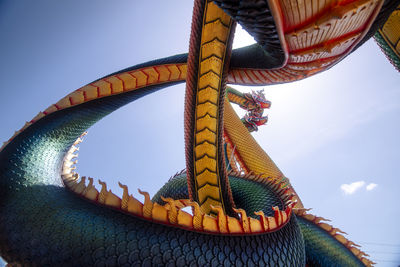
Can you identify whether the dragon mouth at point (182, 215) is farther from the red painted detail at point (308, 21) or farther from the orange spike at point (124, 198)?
the red painted detail at point (308, 21)

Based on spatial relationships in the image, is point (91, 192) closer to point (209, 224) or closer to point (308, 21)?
point (209, 224)

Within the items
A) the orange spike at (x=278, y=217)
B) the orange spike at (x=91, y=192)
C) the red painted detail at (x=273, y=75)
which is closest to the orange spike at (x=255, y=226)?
the orange spike at (x=278, y=217)

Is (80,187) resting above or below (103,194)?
above

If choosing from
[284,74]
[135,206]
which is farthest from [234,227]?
[284,74]

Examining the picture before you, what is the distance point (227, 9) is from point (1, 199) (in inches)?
58.8

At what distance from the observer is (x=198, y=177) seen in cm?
205

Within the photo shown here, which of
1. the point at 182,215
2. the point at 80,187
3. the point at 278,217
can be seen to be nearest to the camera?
the point at 182,215

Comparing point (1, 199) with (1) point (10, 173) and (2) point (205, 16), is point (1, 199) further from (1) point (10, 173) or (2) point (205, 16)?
(2) point (205, 16)

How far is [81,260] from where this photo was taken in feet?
3.61

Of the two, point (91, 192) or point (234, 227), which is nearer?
point (234, 227)

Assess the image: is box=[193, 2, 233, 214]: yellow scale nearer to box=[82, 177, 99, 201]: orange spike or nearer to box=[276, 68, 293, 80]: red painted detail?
box=[276, 68, 293, 80]: red painted detail

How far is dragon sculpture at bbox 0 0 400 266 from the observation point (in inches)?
43.0

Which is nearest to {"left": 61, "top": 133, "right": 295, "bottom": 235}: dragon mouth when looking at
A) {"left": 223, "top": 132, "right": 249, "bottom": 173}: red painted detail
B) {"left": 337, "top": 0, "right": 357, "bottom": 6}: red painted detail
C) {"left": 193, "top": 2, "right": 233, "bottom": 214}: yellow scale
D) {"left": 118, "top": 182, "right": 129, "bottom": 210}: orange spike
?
{"left": 118, "top": 182, "right": 129, "bottom": 210}: orange spike

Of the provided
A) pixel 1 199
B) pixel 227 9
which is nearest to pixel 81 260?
pixel 1 199
